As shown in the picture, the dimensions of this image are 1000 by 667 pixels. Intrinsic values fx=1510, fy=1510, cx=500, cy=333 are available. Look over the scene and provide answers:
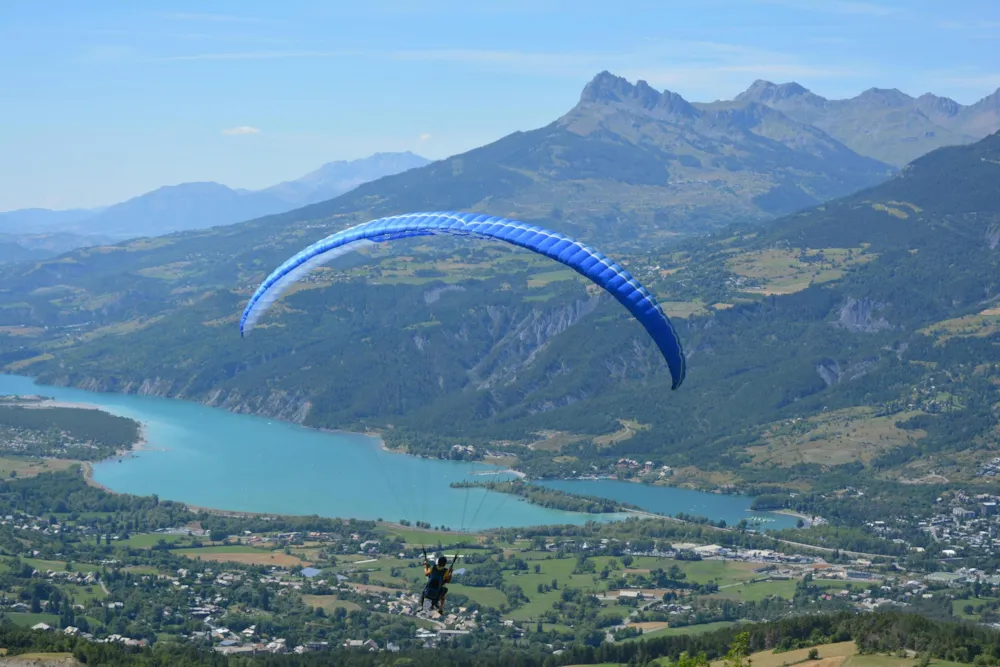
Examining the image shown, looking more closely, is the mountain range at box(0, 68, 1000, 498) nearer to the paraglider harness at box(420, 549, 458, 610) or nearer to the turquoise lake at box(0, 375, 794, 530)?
the turquoise lake at box(0, 375, 794, 530)

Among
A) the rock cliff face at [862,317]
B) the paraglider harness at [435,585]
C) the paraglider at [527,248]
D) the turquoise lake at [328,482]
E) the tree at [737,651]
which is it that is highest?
the paraglider at [527,248]

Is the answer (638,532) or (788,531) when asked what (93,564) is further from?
(788,531)

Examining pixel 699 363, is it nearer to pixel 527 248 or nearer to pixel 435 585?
pixel 527 248

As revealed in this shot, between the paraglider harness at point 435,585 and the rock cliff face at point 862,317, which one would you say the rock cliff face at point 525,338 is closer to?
the rock cliff face at point 862,317

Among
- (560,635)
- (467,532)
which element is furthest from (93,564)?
(560,635)

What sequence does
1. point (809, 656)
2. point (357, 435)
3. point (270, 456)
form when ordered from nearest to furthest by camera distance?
point (809, 656)
point (270, 456)
point (357, 435)

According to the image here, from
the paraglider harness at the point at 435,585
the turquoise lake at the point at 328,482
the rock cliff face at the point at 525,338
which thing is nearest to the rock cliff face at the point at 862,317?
the rock cliff face at the point at 525,338

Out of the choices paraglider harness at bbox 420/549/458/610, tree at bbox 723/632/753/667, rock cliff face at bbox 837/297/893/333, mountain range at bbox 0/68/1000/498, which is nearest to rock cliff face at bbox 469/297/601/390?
mountain range at bbox 0/68/1000/498
